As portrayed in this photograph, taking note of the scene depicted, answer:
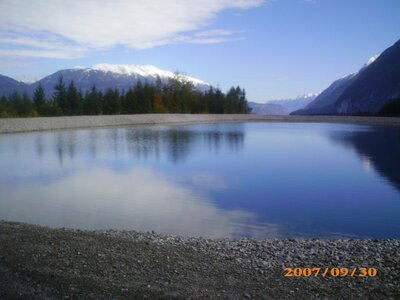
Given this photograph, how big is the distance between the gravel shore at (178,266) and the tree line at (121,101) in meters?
57.2

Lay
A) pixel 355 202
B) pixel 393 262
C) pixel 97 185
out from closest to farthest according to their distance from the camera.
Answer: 1. pixel 393 262
2. pixel 355 202
3. pixel 97 185

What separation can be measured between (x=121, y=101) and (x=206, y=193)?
64492 mm

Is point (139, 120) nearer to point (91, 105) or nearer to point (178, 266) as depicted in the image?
point (91, 105)

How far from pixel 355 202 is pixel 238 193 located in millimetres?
3567

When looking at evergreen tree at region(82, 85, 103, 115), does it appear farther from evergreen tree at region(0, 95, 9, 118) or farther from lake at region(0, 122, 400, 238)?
lake at region(0, 122, 400, 238)

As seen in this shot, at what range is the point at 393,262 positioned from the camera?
254 inches

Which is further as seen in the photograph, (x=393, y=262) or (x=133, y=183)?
(x=133, y=183)

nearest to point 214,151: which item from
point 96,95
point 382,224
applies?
point 382,224

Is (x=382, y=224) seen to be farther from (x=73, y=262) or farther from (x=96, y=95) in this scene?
(x=96, y=95)

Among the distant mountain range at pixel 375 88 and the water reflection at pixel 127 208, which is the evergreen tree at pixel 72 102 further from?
the distant mountain range at pixel 375 88

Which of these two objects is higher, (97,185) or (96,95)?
→ (96,95)

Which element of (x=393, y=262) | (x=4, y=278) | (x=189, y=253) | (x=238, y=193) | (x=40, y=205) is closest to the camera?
(x=4, y=278)
